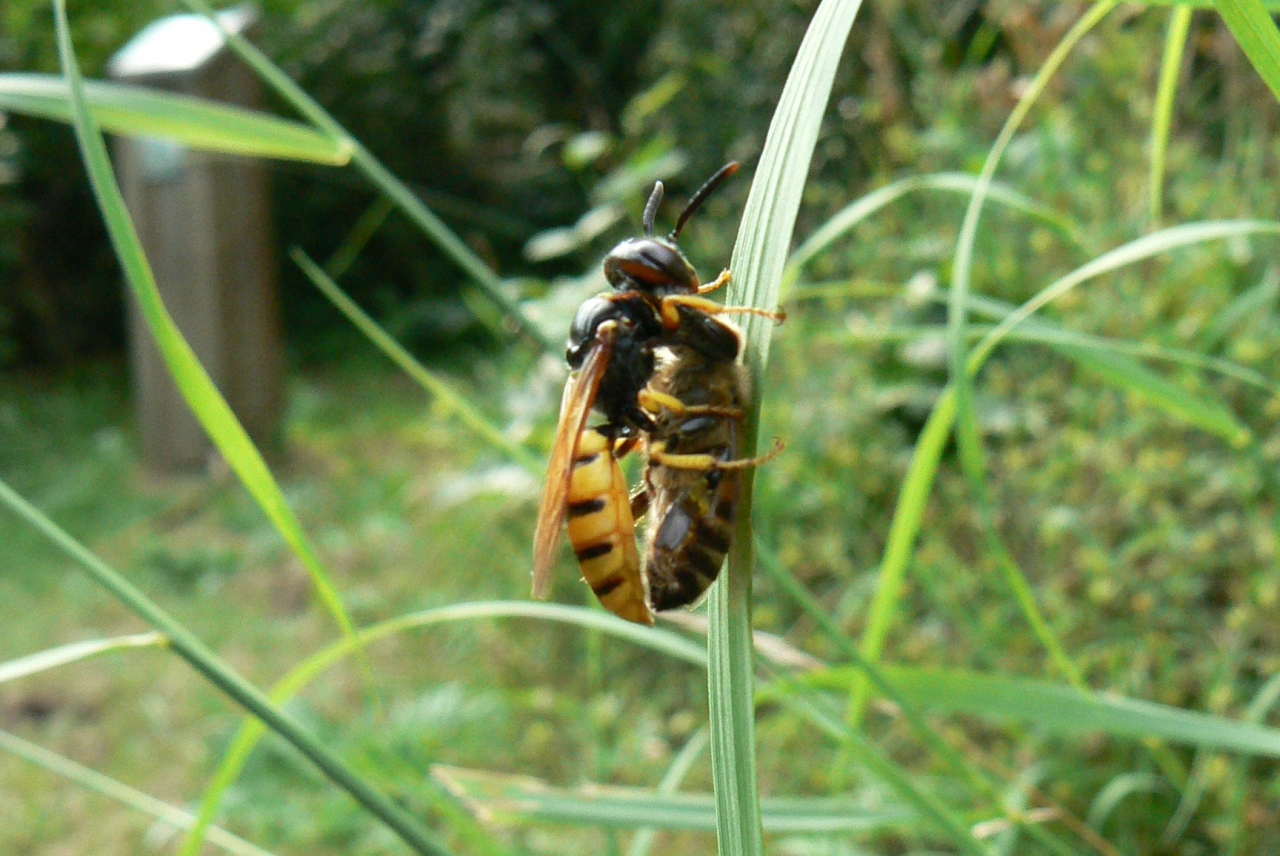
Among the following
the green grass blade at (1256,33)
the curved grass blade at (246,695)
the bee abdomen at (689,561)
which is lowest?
the curved grass blade at (246,695)

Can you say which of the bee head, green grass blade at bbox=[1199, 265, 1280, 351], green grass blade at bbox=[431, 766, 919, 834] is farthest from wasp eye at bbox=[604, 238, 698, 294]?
green grass blade at bbox=[1199, 265, 1280, 351]

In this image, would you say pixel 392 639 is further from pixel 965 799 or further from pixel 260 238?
pixel 260 238

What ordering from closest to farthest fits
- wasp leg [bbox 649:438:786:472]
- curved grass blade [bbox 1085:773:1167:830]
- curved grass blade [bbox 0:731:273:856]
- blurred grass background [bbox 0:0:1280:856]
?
wasp leg [bbox 649:438:786:472], curved grass blade [bbox 0:731:273:856], curved grass blade [bbox 1085:773:1167:830], blurred grass background [bbox 0:0:1280:856]

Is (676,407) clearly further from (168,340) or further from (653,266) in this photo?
(168,340)

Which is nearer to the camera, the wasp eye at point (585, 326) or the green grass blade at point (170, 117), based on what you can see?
the green grass blade at point (170, 117)

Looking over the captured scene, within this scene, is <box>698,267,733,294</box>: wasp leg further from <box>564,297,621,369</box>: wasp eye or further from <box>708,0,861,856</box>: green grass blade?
<box>708,0,861,856</box>: green grass blade

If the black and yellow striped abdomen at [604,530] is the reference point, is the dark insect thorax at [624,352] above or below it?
above

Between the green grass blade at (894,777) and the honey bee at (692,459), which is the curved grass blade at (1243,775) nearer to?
the green grass blade at (894,777)

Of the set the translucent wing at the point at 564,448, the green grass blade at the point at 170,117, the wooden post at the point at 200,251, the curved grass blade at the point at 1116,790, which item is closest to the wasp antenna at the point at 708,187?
the translucent wing at the point at 564,448

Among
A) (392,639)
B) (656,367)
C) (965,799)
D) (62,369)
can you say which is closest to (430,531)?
(392,639)
